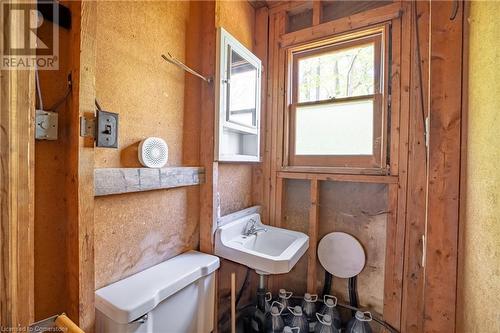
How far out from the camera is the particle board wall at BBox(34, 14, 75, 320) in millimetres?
820

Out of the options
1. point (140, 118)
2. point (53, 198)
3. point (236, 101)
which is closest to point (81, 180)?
point (53, 198)

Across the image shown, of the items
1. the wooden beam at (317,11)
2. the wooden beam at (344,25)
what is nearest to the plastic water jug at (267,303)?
the wooden beam at (344,25)

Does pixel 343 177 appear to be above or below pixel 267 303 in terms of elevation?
above

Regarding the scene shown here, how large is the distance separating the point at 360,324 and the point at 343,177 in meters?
0.94

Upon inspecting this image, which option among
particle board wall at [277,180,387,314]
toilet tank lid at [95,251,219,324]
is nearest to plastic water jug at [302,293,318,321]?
particle board wall at [277,180,387,314]

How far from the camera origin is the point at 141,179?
108cm

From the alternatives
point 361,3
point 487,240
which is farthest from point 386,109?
point 487,240

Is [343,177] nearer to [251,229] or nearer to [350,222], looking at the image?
[350,222]

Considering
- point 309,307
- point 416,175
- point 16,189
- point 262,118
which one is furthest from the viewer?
point 262,118

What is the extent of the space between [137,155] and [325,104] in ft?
4.60

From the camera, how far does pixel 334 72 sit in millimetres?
1785

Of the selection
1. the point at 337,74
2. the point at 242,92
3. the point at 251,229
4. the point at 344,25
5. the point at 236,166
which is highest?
the point at 344,25

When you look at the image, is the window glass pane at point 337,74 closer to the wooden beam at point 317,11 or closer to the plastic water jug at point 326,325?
the wooden beam at point 317,11

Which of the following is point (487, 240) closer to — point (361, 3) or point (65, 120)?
point (65, 120)
